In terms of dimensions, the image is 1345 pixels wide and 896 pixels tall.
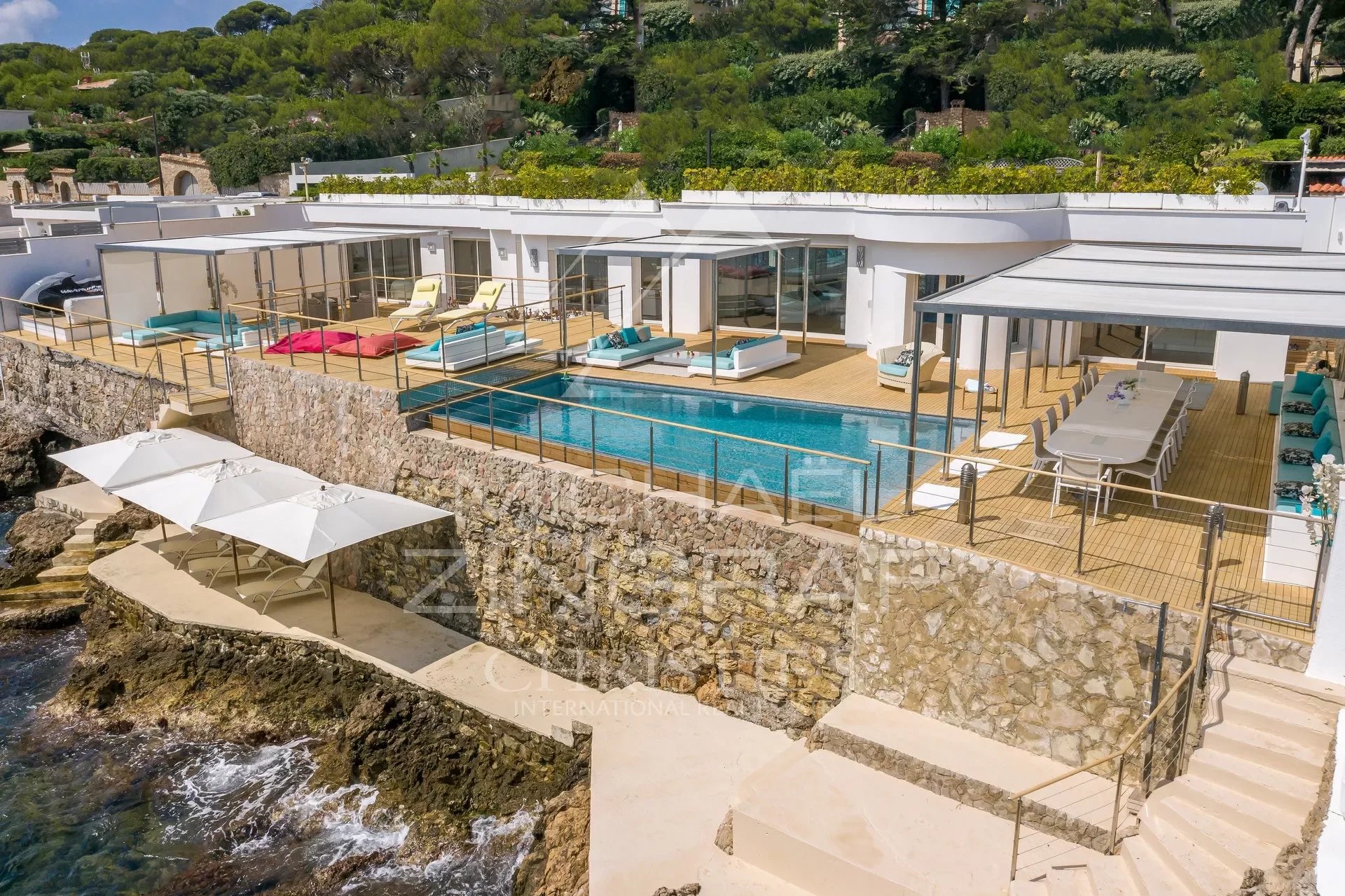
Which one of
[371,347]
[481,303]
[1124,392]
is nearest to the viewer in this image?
[1124,392]

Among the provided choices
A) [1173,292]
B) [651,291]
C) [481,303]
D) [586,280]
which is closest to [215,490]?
[481,303]

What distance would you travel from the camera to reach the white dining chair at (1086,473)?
10234 mm

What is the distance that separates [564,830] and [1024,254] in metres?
13.0

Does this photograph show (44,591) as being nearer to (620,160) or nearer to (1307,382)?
(1307,382)

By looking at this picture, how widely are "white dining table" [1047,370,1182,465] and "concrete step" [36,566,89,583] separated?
15365 millimetres

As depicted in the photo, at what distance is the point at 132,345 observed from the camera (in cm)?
2117

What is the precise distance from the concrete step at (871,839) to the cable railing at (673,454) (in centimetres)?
278

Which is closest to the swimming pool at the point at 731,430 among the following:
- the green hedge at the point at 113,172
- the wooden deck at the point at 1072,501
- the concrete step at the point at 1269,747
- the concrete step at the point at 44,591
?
the wooden deck at the point at 1072,501

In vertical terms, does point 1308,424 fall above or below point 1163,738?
above

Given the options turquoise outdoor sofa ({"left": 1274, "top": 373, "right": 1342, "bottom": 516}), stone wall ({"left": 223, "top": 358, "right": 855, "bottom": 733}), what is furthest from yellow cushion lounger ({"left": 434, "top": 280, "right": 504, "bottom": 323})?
turquoise outdoor sofa ({"left": 1274, "top": 373, "right": 1342, "bottom": 516})

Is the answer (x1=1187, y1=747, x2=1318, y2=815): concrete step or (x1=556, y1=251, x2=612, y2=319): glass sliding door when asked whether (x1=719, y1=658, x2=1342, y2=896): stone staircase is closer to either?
(x1=1187, y1=747, x2=1318, y2=815): concrete step

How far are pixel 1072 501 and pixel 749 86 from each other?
59304mm

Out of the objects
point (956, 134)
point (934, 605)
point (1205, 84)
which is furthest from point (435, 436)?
point (1205, 84)

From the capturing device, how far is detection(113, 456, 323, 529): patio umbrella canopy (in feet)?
47.1
